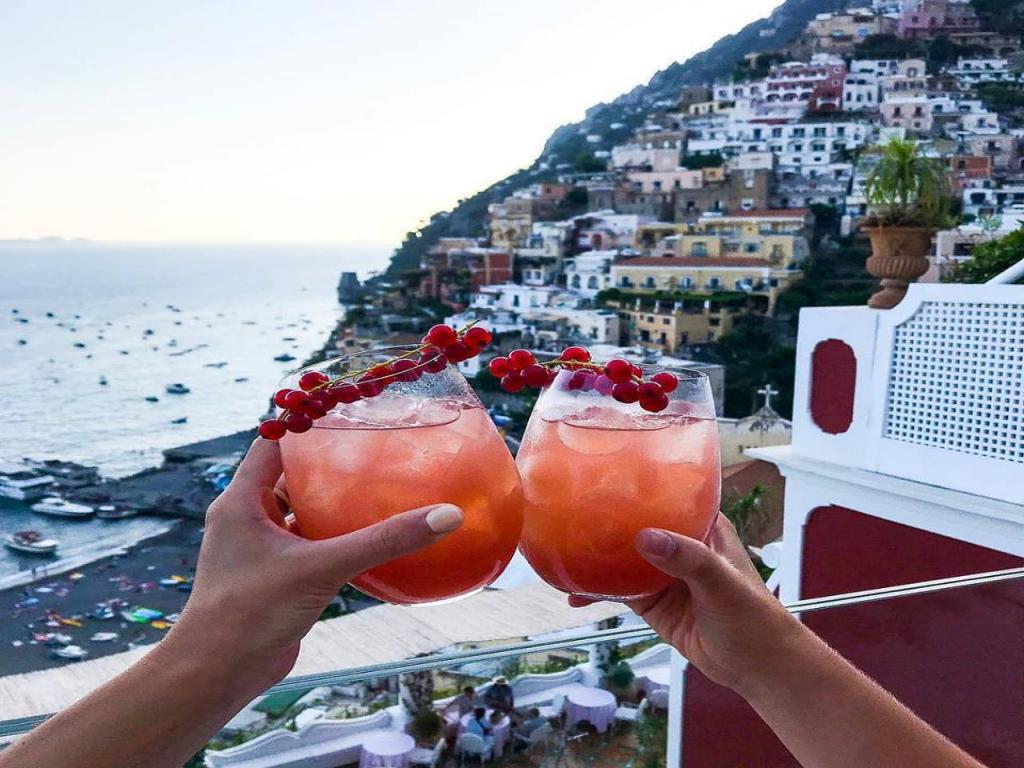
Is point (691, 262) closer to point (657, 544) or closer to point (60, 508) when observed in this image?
point (60, 508)

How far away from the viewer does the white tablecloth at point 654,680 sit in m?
1.67

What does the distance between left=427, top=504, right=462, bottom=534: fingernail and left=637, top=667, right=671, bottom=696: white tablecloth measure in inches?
44.2

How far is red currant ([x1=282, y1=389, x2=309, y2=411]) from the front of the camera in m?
0.72

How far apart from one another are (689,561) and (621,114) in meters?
67.3

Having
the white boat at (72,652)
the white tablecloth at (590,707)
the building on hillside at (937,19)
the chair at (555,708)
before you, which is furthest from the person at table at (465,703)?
the building on hillside at (937,19)

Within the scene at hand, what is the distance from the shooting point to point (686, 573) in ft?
2.35

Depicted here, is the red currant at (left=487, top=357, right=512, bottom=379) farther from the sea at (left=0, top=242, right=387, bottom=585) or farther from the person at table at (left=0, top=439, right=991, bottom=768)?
the sea at (left=0, top=242, right=387, bottom=585)

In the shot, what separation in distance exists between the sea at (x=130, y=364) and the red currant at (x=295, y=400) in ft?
9.16

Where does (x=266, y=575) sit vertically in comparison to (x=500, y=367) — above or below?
below

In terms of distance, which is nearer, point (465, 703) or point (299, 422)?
point (299, 422)

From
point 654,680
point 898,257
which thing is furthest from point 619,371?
point 898,257

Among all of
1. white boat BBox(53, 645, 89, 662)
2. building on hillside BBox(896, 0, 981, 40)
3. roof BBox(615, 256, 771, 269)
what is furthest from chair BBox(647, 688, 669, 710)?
building on hillside BBox(896, 0, 981, 40)

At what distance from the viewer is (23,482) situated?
80.9ft

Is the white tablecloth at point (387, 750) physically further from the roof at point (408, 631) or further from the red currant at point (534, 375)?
the roof at point (408, 631)
